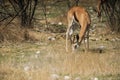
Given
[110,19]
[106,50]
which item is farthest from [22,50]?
[110,19]

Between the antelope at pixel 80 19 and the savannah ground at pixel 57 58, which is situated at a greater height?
the antelope at pixel 80 19

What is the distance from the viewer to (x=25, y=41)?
15.9 metres

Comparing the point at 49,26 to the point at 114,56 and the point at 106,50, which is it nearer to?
the point at 106,50

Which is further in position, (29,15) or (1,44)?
(29,15)

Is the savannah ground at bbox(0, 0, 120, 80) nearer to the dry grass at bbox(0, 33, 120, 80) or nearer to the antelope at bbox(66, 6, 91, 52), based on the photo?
the dry grass at bbox(0, 33, 120, 80)

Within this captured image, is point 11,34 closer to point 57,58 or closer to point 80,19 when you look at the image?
point 80,19

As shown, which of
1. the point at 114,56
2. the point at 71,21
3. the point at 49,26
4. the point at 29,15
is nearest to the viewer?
the point at 114,56

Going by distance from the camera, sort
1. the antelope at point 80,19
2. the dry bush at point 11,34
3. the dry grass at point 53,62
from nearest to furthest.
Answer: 1. the dry grass at point 53,62
2. the antelope at point 80,19
3. the dry bush at point 11,34

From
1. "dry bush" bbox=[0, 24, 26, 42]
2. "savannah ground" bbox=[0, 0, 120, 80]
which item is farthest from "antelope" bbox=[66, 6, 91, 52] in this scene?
"dry bush" bbox=[0, 24, 26, 42]

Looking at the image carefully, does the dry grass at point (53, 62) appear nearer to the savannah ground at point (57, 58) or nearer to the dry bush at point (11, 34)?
the savannah ground at point (57, 58)

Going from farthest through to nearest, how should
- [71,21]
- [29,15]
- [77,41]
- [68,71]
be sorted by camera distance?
[29,15] → [71,21] → [77,41] → [68,71]

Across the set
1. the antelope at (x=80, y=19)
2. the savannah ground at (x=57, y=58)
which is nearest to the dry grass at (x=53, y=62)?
the savannah ground at (x=57, y=58)

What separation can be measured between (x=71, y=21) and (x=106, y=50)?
174cm

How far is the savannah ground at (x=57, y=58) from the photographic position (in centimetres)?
968
